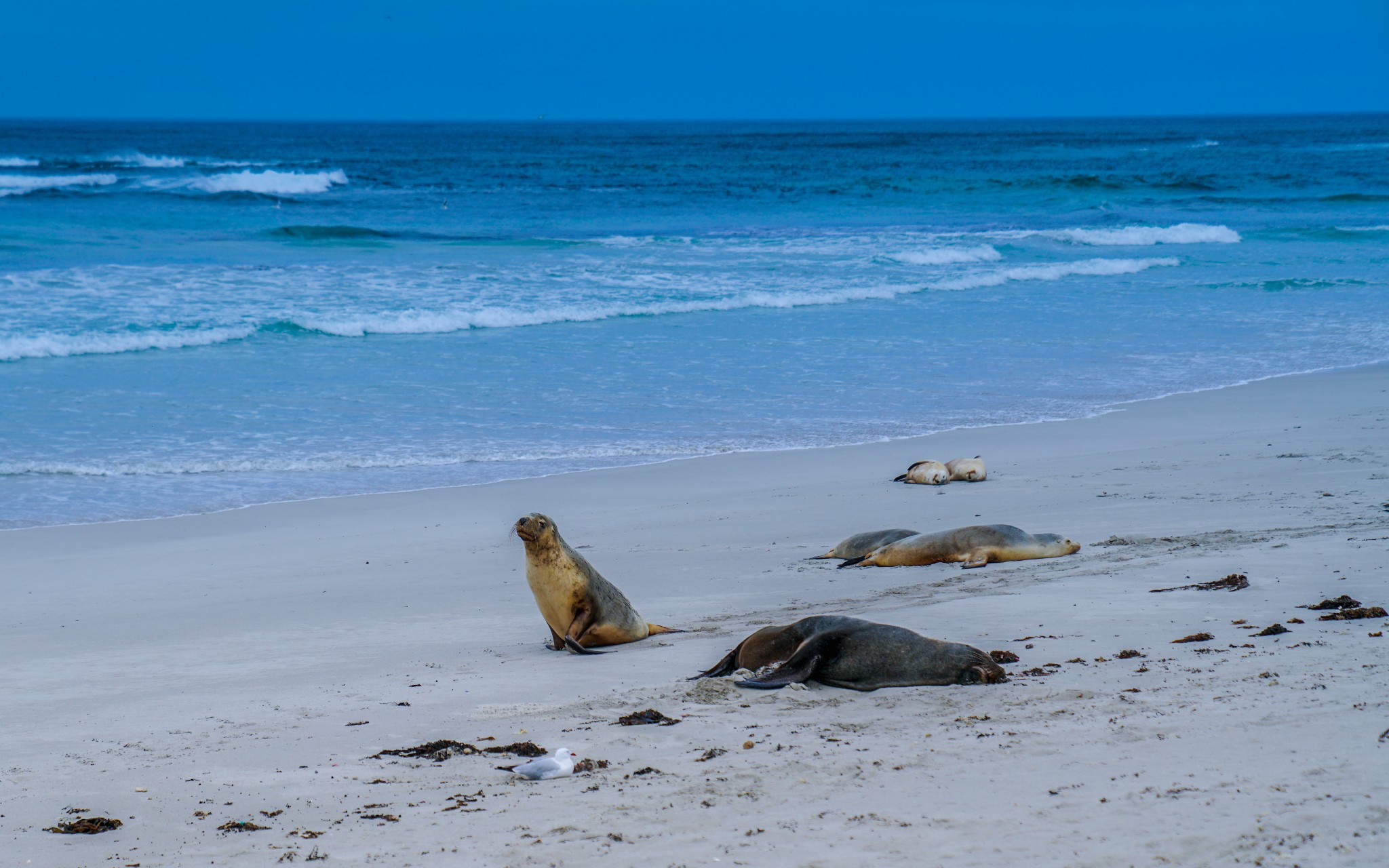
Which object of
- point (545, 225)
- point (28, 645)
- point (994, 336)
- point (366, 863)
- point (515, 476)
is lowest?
point (366, 863)

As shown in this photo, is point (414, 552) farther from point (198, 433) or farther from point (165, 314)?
point (165, 314)

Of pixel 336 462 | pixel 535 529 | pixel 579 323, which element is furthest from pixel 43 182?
pixel 535 529

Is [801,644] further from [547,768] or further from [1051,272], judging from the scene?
[1051,272]

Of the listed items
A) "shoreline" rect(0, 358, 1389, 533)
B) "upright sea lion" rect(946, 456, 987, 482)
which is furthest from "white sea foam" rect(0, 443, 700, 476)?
"upright sea lion" rect(946, 456, 987, 482)

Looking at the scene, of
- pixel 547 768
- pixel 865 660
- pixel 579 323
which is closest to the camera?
pixel 547 768

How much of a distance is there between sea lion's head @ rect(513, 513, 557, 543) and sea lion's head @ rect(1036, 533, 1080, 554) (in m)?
2.64

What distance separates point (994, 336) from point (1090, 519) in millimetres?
8394

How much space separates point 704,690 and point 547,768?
93cm

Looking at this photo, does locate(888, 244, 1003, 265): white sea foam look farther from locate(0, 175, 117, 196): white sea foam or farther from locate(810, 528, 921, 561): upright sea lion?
locate(0, 175, 117, 196): white sea foam

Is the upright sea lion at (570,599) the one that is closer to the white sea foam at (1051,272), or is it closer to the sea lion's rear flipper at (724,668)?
the sea lion's rear flipper at (724,668)

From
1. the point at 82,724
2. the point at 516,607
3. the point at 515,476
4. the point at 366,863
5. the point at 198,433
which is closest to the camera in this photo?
the point at 366,863

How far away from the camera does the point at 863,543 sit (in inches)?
262

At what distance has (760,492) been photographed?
27.7ft

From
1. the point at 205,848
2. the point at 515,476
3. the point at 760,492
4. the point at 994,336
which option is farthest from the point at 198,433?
the point at 994,336
